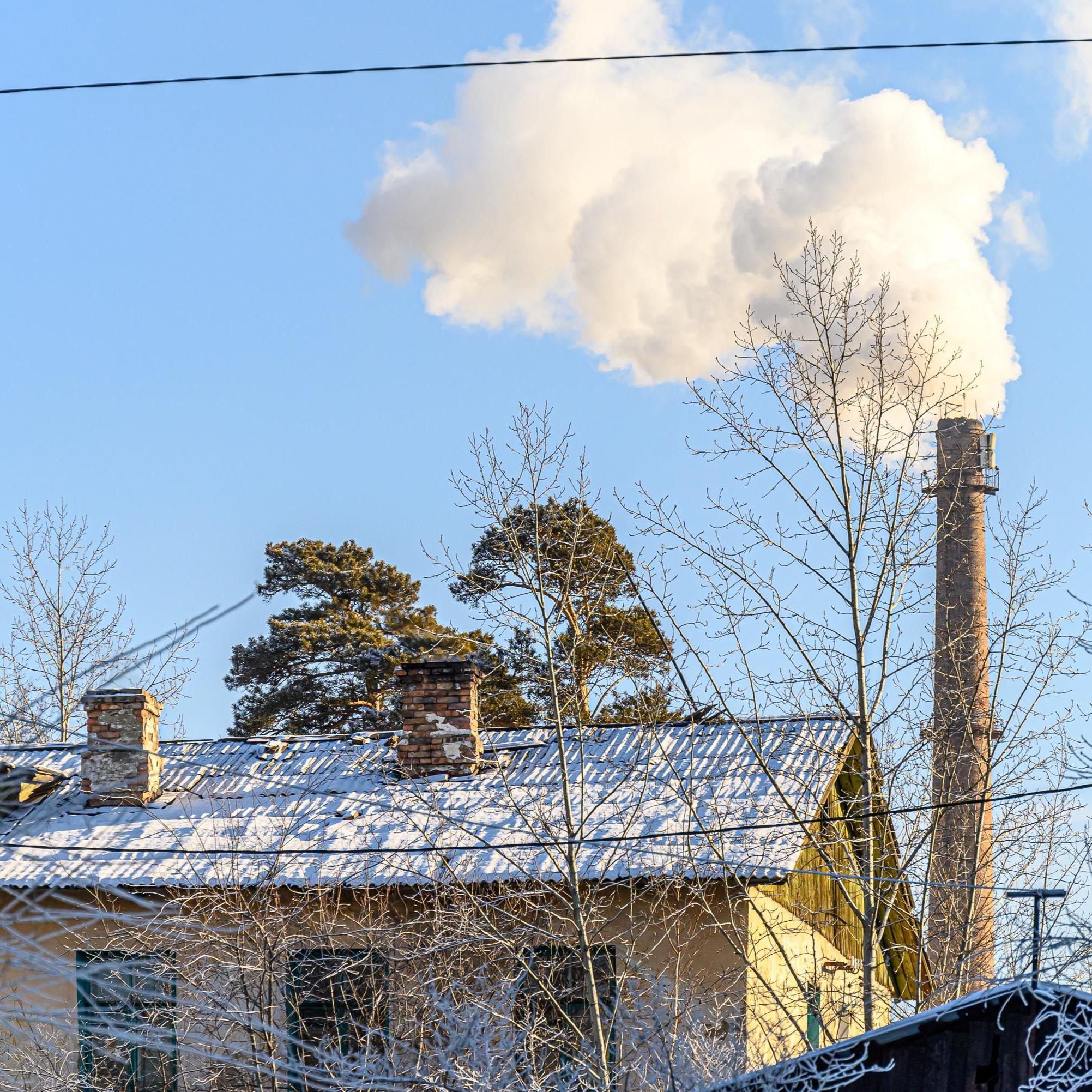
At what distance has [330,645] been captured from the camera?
96.2 feet

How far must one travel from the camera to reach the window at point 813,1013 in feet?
38.0

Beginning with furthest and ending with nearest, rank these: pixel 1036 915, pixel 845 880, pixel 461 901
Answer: pixel 845 880 < pixel 461 901 < pixel 1036 915

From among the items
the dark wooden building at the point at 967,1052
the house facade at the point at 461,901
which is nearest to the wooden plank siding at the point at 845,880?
the house facade at the point at 461,901

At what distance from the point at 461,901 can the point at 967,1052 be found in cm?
477

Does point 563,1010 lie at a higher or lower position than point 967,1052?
lower

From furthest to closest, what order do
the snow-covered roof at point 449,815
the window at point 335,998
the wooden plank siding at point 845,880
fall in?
the wooden plank siding at point 845,880 < the snow-covered roof at point 449,815 < the window at point 335,998

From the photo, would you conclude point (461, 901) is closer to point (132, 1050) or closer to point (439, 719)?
point (132, 1050)

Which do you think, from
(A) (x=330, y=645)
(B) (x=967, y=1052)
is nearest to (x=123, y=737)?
(B) (x=967, y=1052)

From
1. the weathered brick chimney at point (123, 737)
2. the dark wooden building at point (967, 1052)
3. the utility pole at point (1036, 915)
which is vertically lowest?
the dark wooden building at point (967, 1052)

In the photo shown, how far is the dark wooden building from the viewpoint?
684 centimetres

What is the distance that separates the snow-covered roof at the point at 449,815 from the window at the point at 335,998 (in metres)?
0.61

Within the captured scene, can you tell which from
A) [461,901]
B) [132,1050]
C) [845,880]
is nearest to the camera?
[132,1050]

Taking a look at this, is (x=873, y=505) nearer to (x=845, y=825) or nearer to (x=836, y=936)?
(x=845, y=825)

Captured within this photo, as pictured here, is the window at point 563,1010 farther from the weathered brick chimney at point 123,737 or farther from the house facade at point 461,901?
the weathered brick chimney at point 123,737
